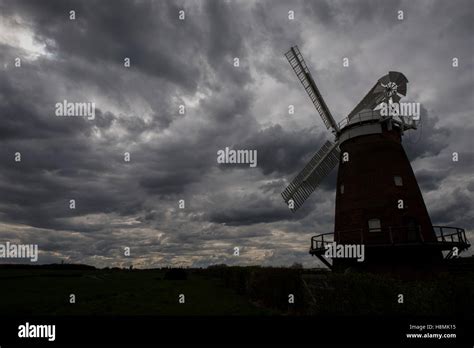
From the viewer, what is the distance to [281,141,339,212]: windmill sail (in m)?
27.9

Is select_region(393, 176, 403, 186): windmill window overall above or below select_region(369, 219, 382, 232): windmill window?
above

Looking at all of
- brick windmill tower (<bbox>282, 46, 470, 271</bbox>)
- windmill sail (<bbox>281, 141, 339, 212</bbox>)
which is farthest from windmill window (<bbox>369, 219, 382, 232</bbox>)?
windmill sail (<bbox>281, 141, 339, 212</bbox>)

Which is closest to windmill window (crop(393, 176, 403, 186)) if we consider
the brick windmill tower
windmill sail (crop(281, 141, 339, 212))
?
the brick windmill tower

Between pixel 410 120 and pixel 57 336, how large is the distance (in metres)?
25.6

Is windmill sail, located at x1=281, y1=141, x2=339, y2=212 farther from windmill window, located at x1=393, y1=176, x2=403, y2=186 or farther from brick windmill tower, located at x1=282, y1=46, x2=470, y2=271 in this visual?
windmill window, located at x1=393, y1=176, x2=403, y2=186

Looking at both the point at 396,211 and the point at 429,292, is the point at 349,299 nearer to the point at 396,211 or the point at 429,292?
the point at 429,292

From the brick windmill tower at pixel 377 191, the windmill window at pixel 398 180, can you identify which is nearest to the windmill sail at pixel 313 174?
the brick windmill tower at pixel 377 191

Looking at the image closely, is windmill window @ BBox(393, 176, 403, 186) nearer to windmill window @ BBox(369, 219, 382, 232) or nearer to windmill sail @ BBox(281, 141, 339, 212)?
windmill window @ BBox(369, 219, 382, 232)

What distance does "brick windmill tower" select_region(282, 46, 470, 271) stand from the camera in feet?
73.4

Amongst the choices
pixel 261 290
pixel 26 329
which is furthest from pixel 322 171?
pixel 26 329

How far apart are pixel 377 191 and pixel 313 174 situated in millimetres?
5861

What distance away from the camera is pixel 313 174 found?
28.4m

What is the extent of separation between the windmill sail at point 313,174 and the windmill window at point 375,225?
19.1 feet

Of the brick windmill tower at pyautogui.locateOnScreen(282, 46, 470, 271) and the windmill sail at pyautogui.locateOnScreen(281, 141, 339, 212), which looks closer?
the brick windmill tower at pyautogui.locateOnScreen(282, 46, 470, 271)
